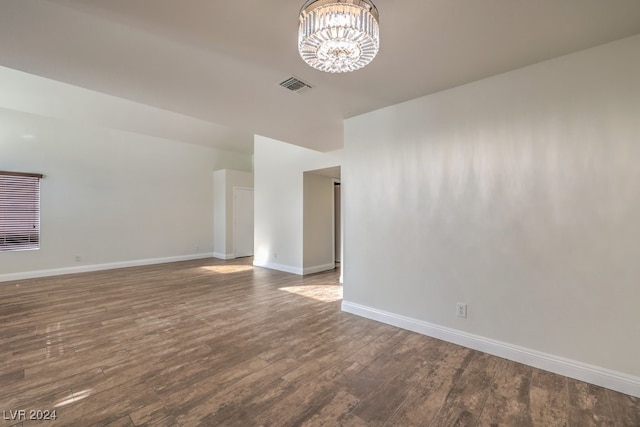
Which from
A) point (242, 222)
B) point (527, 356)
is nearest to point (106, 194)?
point (242, 222)

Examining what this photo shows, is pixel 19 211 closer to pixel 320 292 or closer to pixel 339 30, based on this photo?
pixel 320 292

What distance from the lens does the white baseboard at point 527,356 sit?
6.32 feet

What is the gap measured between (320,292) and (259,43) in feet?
11.8

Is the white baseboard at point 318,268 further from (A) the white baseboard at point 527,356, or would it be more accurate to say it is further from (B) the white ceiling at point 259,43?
(B) the white ceiling at point 259,43

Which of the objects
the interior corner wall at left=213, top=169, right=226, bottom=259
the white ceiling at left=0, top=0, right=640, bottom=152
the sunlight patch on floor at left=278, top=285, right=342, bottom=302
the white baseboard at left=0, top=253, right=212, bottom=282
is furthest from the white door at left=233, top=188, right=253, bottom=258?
the white ceiling at left=0, top=0, right=640, bottom=152

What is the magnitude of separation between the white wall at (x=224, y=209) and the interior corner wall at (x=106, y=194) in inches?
8.6

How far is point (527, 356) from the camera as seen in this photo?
7.41 ft

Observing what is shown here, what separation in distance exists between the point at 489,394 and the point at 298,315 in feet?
6.90

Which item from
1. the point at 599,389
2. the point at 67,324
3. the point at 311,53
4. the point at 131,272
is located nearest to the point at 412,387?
the point at 599,389

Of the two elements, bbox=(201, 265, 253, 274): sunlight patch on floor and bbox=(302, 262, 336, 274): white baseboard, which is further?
bbox=(201, 265, 253, 274): sunlight patch on floor

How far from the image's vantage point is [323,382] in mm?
2045

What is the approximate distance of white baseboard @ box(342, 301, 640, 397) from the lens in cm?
193

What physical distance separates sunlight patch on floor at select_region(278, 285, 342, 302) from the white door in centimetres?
380

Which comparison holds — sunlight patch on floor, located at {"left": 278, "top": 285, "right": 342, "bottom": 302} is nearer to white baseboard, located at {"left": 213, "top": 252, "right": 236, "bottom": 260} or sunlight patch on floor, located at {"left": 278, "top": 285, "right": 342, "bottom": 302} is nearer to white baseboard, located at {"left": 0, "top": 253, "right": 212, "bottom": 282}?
white baseboard, located at {"left": 213, "top": 252, "right": 236, "bottom": 260}
